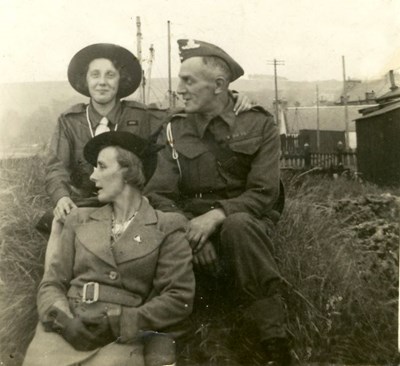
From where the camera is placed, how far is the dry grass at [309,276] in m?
2.42

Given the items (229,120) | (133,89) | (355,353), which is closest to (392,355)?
(355,353)

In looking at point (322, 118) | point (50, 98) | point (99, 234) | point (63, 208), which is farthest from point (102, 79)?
point (322, 118)

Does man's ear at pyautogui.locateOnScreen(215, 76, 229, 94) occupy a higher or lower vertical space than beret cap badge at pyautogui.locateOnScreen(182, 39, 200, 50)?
lower

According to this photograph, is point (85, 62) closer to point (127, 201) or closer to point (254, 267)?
point (127, 201)

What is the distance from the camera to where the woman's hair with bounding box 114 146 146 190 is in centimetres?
228

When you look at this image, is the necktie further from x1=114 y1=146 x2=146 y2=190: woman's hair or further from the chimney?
the chimney

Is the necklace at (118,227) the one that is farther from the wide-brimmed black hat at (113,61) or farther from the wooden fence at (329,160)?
the wooden fence at (329,160)

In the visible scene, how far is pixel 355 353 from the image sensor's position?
2484 mm

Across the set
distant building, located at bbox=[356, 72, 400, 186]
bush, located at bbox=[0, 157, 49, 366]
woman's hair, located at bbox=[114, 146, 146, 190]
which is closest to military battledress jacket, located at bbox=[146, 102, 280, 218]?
woman's hair, located at bbox=[114, 146, 146, 190]

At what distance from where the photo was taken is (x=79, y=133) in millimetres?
2568

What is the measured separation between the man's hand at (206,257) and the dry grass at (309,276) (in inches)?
10.2

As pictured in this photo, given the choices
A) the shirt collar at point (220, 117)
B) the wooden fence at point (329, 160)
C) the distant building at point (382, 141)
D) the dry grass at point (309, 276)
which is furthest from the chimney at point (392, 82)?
the shirt collar at point (220, 117)

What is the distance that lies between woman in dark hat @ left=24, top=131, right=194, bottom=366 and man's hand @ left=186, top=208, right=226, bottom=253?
0.13 ft

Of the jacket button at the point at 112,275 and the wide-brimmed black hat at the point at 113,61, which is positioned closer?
the jacket button at the point at 112,275
